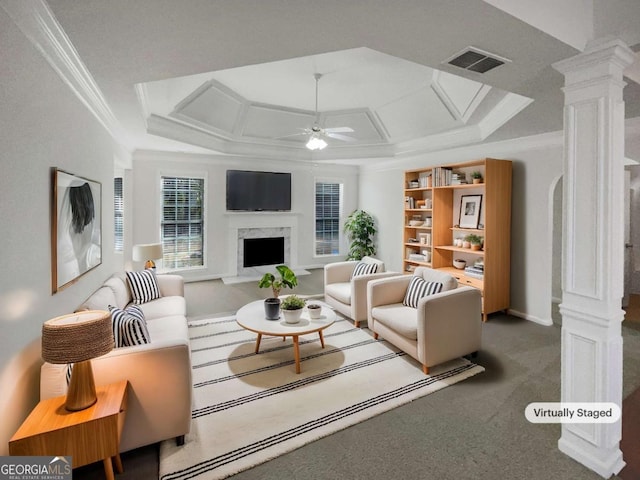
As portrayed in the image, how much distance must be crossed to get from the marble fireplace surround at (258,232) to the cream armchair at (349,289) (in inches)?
106

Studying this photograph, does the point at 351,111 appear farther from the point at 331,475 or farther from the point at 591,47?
the point at 331,475

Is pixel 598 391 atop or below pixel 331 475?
atop

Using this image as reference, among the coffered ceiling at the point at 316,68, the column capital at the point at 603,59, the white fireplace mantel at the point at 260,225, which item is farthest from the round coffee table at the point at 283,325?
the white fireplace mantel at the point at 260,225

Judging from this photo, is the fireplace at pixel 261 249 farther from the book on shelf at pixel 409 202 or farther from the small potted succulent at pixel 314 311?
the small potted succulent at pixel 314 311

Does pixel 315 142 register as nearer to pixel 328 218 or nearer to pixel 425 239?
pixel 425 239

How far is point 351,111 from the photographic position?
5.38 m

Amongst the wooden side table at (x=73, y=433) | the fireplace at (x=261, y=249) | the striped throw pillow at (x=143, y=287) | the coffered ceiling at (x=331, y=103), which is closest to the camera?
the wooden side table at (x=73, y=433)

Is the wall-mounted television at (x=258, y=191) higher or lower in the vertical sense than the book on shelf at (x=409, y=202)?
higher

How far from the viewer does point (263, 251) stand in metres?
7.31

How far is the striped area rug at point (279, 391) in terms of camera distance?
83.8 inches

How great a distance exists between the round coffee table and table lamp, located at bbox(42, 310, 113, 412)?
1.48 metres

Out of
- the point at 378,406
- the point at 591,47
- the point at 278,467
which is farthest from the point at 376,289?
the point at 591,47

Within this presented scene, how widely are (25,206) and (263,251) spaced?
18.0ft

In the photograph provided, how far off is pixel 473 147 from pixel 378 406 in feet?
13.9
